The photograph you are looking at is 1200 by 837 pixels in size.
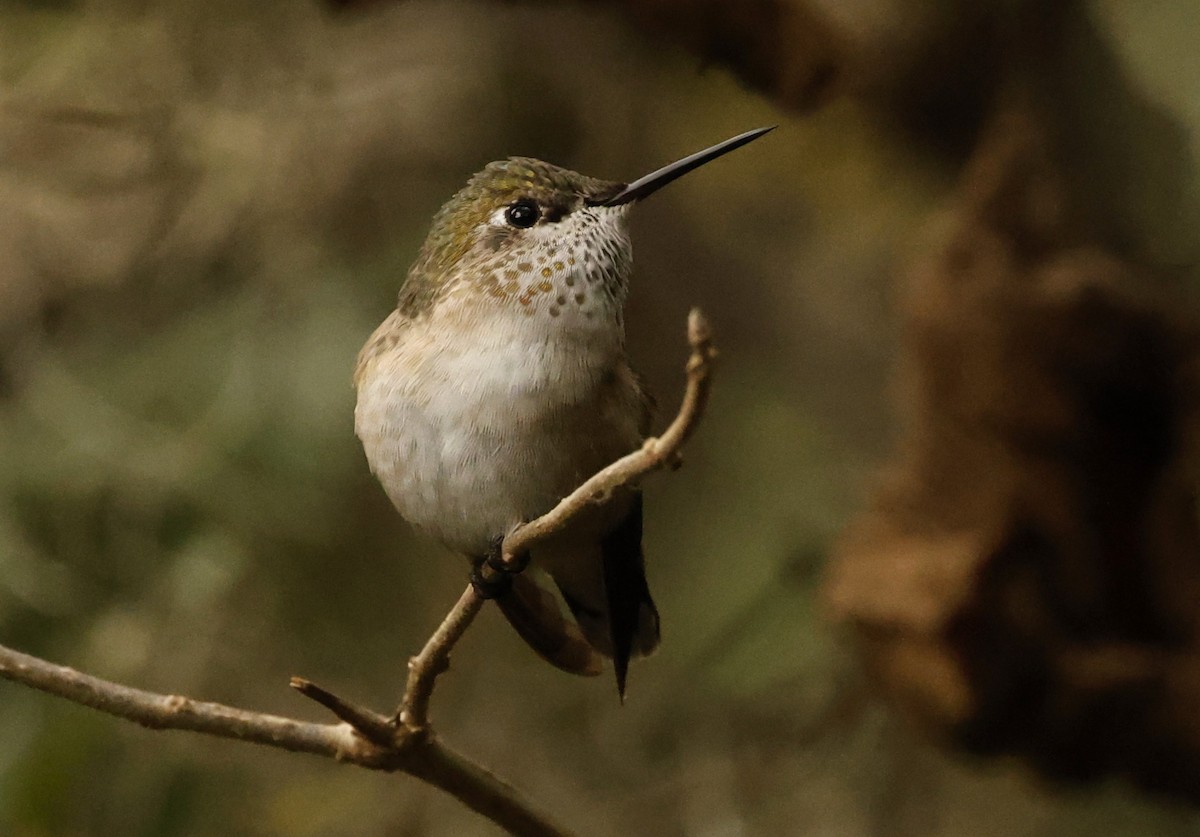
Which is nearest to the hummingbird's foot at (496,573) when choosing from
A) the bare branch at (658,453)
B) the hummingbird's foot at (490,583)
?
the hummingbird's foot at (490,583)

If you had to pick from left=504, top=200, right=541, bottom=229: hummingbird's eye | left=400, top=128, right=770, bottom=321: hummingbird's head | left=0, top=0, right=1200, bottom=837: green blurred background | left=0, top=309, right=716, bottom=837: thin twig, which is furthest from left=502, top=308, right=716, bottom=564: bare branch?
left=0, top=0, right=1200, bottom=837: green blurred background

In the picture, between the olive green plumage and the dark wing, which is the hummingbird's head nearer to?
the olive green plumage

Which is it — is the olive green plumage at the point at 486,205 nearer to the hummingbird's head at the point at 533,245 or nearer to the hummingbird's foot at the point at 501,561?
the hummingbird's head at the point at 533,245

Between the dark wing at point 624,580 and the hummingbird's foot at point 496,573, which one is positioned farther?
the dark wing at point 624,580

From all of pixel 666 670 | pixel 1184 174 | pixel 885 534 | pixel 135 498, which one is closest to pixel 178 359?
pixel 135 498

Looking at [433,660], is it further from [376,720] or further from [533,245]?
[533,245]

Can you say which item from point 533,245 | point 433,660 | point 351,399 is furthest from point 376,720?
point 351,399
